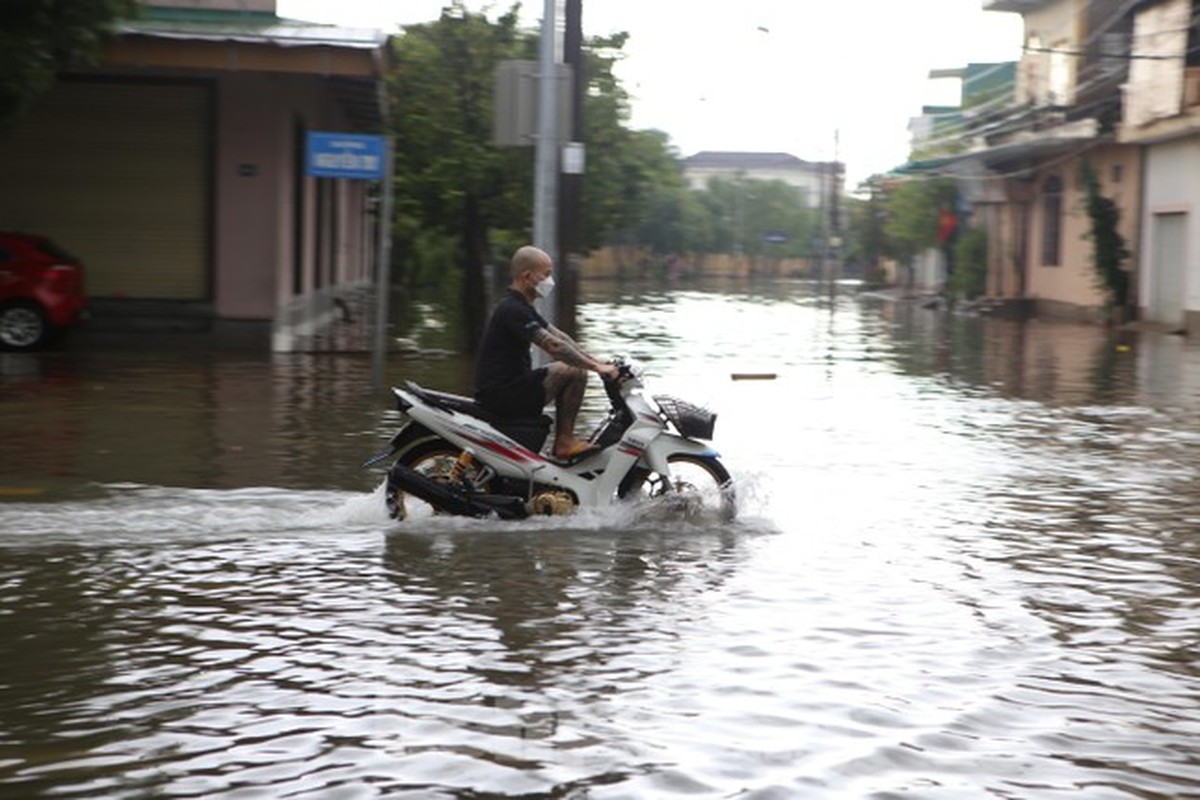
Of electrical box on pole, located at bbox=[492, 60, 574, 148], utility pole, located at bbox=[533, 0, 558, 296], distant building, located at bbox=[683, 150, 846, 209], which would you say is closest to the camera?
utility pole, located at bbox=[533, 0, 558, 296]

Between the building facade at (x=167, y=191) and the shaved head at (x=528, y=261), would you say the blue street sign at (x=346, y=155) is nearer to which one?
the building facade at (x=167, y=191)

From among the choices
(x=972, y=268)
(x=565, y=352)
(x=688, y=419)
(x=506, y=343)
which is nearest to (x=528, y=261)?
(x=506, y=343)

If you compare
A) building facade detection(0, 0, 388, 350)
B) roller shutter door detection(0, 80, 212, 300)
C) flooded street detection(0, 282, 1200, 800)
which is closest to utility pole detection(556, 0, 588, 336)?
flooded street detection(0, 282, 1200, 800)

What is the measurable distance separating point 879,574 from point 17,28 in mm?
12409

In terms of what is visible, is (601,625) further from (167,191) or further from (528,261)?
(167,191)

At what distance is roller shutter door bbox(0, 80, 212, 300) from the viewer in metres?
24.0

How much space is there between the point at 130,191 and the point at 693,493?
631 inches

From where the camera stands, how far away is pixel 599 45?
28453 mm

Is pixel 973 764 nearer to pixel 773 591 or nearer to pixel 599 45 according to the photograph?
pixel 773 591

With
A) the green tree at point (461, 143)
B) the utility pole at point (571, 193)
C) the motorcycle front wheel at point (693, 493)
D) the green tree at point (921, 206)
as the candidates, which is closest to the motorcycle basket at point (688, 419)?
the motorcycle front wheel at point (693, 493)

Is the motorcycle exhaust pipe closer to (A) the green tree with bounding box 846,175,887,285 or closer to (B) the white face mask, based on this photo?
(B) the white face mask

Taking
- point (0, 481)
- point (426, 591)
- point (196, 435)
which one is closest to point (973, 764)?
point (426, 591)

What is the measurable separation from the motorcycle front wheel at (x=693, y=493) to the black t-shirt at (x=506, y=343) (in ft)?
3.11

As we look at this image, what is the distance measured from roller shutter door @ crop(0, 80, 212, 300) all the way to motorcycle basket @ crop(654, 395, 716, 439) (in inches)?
602
